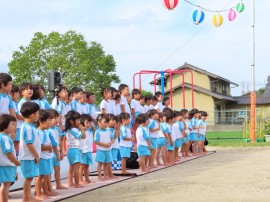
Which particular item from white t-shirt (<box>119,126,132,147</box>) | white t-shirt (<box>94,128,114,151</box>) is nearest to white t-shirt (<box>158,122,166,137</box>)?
white t-shirt (<box>119,126,132,147</box>)

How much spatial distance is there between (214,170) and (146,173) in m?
1.46

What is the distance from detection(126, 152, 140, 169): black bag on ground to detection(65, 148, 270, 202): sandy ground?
0.73 metres

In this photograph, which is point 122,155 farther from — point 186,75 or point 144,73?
point 186,75

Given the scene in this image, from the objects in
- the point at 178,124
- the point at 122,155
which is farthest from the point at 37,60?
the point at 122,155

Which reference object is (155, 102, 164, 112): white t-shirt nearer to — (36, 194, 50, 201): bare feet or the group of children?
the group of children

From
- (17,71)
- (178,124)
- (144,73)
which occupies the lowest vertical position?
(178,124)

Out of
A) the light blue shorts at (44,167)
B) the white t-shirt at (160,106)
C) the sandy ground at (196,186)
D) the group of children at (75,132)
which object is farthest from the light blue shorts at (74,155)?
the white t-shirt at (160,106)

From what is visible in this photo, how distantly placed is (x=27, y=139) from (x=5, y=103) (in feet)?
3.21

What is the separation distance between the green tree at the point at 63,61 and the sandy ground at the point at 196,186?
1126 inches

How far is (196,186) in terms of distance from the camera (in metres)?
8.42

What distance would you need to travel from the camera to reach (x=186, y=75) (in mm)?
45875

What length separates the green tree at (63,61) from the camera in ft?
130

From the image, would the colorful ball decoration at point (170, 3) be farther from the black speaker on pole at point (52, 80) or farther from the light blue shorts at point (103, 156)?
the light blue shorts at point (103, 156)

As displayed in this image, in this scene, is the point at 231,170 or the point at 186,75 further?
the point at 186,75
